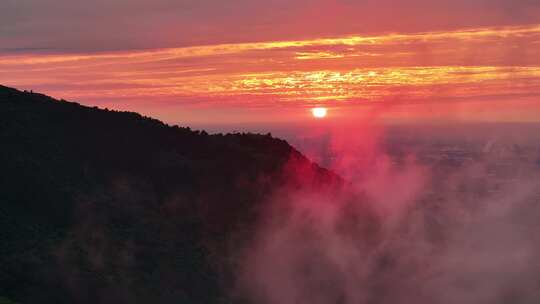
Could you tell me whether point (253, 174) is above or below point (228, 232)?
above

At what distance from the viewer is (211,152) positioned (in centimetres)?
6391

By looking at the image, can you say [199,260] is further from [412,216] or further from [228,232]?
[412,216]

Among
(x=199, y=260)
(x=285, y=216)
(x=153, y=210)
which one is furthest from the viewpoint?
(x=285, y=216)

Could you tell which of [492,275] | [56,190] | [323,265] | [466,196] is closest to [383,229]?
[492,275]

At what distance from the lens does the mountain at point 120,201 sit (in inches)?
1635

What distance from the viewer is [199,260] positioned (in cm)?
4831

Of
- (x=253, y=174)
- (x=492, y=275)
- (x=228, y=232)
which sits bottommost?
(x=492, y=275)

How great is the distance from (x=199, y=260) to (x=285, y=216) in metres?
12.3

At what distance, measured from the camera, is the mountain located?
41531mm

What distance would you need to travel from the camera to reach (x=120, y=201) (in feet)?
170

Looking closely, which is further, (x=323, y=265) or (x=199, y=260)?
(x=323, y=265)

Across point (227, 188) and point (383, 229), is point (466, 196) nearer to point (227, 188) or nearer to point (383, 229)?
point (383, 229)

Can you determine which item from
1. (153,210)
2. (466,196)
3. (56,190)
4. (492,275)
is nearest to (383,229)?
(492,275)

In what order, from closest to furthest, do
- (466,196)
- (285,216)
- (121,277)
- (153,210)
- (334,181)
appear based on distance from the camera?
(121,277) < (153,210) < (285,216) < (334,181) < (466,196)
